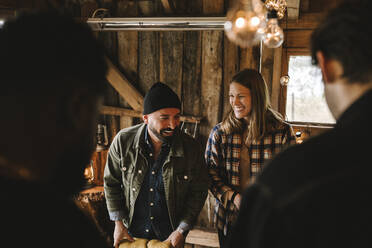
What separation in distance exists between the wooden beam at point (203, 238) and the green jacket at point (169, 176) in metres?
1.91

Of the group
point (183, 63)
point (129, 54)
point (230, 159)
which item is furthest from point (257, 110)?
point (129, 54)

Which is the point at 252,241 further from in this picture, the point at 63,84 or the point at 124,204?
the point at 124,204

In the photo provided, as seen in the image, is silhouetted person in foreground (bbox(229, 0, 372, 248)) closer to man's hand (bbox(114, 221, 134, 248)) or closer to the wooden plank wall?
man's hand (bbox(114, 221, 134, 248))

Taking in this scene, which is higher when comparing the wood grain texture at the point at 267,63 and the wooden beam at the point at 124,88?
the wood grain texture at the point at 267,63

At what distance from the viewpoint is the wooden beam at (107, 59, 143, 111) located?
4.42 metres

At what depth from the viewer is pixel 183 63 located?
4.29 m

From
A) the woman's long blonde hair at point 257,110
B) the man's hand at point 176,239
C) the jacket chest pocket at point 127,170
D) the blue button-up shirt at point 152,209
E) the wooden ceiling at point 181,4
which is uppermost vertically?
the wooden ceiling at point 181,4

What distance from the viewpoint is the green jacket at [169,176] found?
2.67 metres

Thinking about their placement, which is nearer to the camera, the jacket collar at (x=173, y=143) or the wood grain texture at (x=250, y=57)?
the jacket collar at (x=173, y=143)

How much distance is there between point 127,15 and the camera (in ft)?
14.0

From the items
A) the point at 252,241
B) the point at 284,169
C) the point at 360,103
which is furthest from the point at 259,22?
the point at 252,241

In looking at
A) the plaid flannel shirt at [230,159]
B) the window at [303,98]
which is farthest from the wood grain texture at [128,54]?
the window at [303,98]

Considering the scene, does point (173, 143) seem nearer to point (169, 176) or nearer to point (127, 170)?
point (169, 176)

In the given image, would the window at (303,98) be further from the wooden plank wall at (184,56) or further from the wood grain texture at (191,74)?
the wood grain texture at (191,74)
